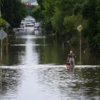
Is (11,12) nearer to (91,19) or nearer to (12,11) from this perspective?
(12,11)

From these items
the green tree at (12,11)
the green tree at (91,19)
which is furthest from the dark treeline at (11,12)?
the green tree at (91,19)

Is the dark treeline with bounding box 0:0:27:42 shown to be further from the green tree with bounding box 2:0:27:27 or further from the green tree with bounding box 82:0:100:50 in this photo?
the green tree with bounding box 82:0:100:50

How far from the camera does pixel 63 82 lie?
20031mm

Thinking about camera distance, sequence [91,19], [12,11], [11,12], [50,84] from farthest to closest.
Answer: [12,11] → [11,12] → [91,19] → [50,84]

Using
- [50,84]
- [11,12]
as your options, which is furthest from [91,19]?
[11,12]

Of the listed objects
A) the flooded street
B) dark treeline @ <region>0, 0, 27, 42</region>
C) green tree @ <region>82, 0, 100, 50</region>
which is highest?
dark treeline @ <region>0, 0, 27, 42</region>

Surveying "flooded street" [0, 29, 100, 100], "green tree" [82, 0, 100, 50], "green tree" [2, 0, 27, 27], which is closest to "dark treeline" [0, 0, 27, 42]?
"green tree" [2, 0, 27, 27]

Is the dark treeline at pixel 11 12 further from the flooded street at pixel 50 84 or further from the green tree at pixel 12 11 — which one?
the flooded street at pixel 50 84

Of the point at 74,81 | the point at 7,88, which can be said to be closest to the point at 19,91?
the point at 7,88

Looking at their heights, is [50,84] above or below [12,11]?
below

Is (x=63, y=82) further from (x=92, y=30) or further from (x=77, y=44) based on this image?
(x=77, y=44)

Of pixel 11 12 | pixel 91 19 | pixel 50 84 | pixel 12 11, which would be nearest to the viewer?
pixel 50 84

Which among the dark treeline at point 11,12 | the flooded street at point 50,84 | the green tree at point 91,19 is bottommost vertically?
the flooded street at point 50,84

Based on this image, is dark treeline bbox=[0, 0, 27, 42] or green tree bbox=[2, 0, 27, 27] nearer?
dark treeline bbox=[0, 0, 27, 42]
